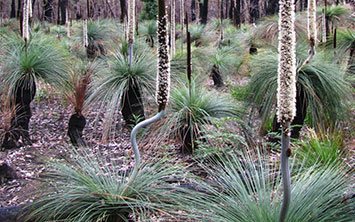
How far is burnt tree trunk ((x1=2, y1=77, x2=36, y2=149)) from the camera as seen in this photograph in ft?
20.0

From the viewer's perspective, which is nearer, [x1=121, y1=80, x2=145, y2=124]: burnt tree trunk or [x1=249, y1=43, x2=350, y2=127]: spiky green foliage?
[x1=249, y1=43, x2=350, y2=127]: spiky green foliage

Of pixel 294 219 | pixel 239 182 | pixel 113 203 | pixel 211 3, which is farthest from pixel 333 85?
pixel 211 3

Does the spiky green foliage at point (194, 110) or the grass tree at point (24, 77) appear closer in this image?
the spiky green foliage at point (194, 110)

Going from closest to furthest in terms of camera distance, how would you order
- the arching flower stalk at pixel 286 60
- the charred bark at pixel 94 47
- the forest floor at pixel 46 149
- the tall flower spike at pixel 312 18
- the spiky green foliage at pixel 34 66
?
the arching flower stalk at pixel 286 60 < the tall flower spike at pixel 312 18 < the forest floor at pixel 46 149 < the spiky green foliage at pixel 34 66 < the charred bark at pixel 94 47

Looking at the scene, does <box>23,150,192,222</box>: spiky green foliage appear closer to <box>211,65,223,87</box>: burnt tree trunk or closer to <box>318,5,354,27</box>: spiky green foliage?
<box>211,65,223,87</box>: burnt tree trunk

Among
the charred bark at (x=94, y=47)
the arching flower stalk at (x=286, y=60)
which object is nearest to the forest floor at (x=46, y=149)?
the arching flower stalk at (x=286, y=60)

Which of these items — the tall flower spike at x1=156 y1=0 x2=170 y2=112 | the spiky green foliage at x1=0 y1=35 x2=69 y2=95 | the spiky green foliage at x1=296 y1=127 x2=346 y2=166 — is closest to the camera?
the tall flower spike at x1=156 y1=0 x2=170 y2=112

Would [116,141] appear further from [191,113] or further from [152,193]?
[152,193]

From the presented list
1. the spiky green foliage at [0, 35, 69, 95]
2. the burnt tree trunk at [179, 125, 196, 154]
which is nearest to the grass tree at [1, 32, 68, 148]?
the spiky green foliage at [0, 35, 69, 95]

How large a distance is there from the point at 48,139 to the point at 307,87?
4.28m

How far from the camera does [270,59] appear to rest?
6.20m

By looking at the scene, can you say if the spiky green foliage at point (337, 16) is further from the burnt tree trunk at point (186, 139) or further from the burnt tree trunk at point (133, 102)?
the burnt tree trunk at point (186, 139)

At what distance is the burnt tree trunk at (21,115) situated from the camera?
6.11m

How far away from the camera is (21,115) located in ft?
20.8
